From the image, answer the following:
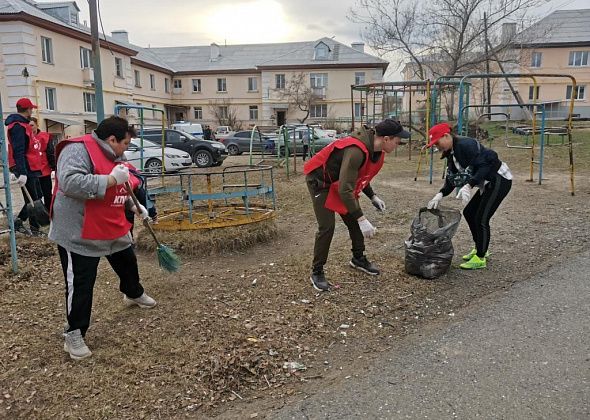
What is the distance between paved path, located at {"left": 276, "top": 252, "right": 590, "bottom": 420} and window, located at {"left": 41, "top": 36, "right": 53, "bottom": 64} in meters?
25.8

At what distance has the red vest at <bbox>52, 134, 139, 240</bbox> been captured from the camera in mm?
3029

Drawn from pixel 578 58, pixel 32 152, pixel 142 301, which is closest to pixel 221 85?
pixel 578 58

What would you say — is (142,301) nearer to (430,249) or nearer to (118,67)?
(430,249)

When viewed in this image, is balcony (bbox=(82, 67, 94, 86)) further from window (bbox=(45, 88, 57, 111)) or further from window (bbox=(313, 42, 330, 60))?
window (bbox=(313, 42, 330, 60))

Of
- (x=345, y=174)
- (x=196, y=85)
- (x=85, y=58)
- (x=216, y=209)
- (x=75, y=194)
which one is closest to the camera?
(x=75, y=194)

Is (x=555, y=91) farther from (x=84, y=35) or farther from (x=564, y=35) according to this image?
(x=84, y=35)

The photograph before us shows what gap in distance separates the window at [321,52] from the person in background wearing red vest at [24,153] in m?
37.1

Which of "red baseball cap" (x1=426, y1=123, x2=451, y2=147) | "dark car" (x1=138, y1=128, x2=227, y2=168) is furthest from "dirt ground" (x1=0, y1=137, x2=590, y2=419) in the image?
"dark car" (x1=138, y1=128, x2=227, y2=168)

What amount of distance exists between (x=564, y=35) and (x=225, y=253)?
4440cm

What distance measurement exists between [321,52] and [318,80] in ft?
7.61

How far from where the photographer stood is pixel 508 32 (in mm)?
24453

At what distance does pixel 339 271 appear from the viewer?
15.2ft

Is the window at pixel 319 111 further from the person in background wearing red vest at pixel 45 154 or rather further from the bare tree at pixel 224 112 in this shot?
the person in background wearing red vest at pixel 45 154

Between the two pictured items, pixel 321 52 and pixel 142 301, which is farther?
pixel 321 52
